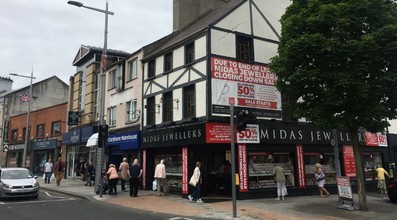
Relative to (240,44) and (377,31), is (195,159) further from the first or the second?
(377,31)

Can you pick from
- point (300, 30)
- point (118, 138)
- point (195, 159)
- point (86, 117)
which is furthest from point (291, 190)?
point (86, 117)

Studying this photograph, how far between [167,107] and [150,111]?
5.73 feet

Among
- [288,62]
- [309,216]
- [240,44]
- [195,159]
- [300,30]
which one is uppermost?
[240,44]

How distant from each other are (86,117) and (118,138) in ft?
20.9

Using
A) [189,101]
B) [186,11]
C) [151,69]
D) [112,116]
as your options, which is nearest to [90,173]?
[112,116]

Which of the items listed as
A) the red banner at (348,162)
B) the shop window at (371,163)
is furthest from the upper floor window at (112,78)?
the shop window at (371,163)

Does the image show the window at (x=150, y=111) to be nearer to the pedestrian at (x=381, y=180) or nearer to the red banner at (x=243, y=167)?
the red banner at (x=243, y=167)

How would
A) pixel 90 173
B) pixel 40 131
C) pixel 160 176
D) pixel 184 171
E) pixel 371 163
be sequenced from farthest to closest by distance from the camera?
pixel 40 131
pixel 90 173
pixel 371 163
pixel 160 176
pixel 184 171

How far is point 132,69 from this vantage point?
22891 mm

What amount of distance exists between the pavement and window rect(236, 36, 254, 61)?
6816 millimetres

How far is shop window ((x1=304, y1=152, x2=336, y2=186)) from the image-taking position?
18188 millimetres

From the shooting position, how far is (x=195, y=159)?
661 inches

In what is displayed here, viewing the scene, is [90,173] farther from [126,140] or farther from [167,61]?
[167,61]

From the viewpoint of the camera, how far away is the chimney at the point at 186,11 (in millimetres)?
22844
